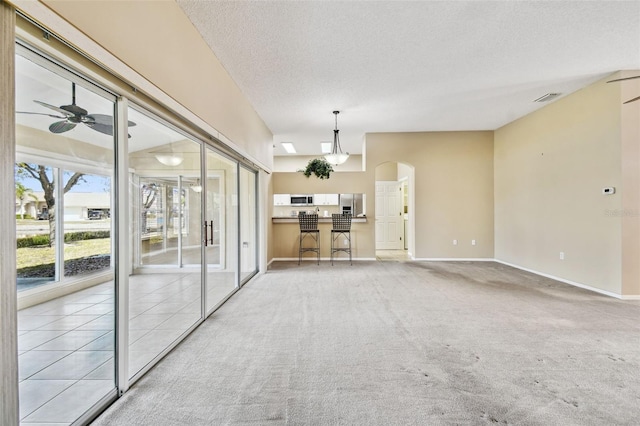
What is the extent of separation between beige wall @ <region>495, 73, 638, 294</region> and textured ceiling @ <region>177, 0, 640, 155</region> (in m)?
0.48

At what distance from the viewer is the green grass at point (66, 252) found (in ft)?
6.62

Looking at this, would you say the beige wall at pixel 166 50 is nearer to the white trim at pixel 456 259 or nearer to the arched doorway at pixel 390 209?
the white trim at pixel 456 259

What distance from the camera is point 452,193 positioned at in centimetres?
689

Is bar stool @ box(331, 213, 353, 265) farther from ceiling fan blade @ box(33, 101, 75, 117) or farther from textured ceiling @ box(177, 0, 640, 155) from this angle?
ceiling fan blade @ box(33, 101, 75, 117)

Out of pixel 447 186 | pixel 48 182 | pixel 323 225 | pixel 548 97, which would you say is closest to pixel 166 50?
pixel 48 182

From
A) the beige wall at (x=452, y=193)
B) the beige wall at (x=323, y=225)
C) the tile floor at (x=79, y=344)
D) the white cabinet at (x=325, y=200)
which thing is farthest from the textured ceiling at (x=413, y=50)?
the white cabinet at (x=325, y=200)

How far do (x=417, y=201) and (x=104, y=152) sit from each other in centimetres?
618

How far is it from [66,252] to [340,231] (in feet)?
16.3

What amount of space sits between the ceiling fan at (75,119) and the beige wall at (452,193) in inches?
240

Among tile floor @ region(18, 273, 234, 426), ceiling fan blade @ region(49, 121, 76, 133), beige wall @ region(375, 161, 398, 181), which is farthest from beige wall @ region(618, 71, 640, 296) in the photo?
ceiling fan blade @ region(49, 121, 76, 133)

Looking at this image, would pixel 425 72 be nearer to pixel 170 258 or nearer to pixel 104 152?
pixel 104 152

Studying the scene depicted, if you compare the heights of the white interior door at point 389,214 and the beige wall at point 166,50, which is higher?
the beige wall at point 166,50

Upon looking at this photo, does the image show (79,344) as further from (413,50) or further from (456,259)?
(456,259)

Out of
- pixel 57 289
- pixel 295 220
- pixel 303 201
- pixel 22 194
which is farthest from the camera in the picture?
pixel 303 201
